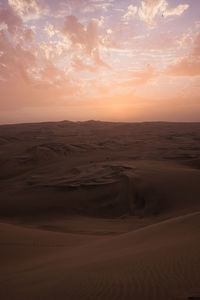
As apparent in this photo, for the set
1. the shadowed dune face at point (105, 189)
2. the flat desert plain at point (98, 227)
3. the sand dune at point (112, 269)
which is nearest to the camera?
the sand dune at point (112, 269)

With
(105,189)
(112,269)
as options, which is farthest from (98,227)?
(112,269)

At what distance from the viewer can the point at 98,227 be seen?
18.0 feet

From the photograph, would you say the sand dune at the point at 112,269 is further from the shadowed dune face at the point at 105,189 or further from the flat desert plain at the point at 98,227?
the shadowed dune face at the point at 105,189

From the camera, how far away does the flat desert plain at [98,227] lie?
6.25 ft

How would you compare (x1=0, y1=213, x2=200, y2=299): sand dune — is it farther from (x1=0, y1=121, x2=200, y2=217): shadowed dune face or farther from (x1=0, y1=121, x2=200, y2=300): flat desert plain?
(x1=0, y1=121, x2=200, y2=217): shadowed dune face

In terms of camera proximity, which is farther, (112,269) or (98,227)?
(98,227)

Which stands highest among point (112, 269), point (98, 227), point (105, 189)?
point (112, 269)

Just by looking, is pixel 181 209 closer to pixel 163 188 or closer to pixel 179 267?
pixel 163 188

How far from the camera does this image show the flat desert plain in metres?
1.91

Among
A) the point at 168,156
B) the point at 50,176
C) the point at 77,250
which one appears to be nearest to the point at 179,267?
the point at 77,250

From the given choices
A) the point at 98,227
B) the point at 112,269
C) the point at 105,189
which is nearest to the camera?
the point at 112,269

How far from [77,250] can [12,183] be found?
6788 mm

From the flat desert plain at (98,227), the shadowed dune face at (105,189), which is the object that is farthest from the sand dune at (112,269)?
the shadowed dune face at (105,189)

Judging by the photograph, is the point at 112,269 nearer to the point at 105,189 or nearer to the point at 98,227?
the point at 98,227
